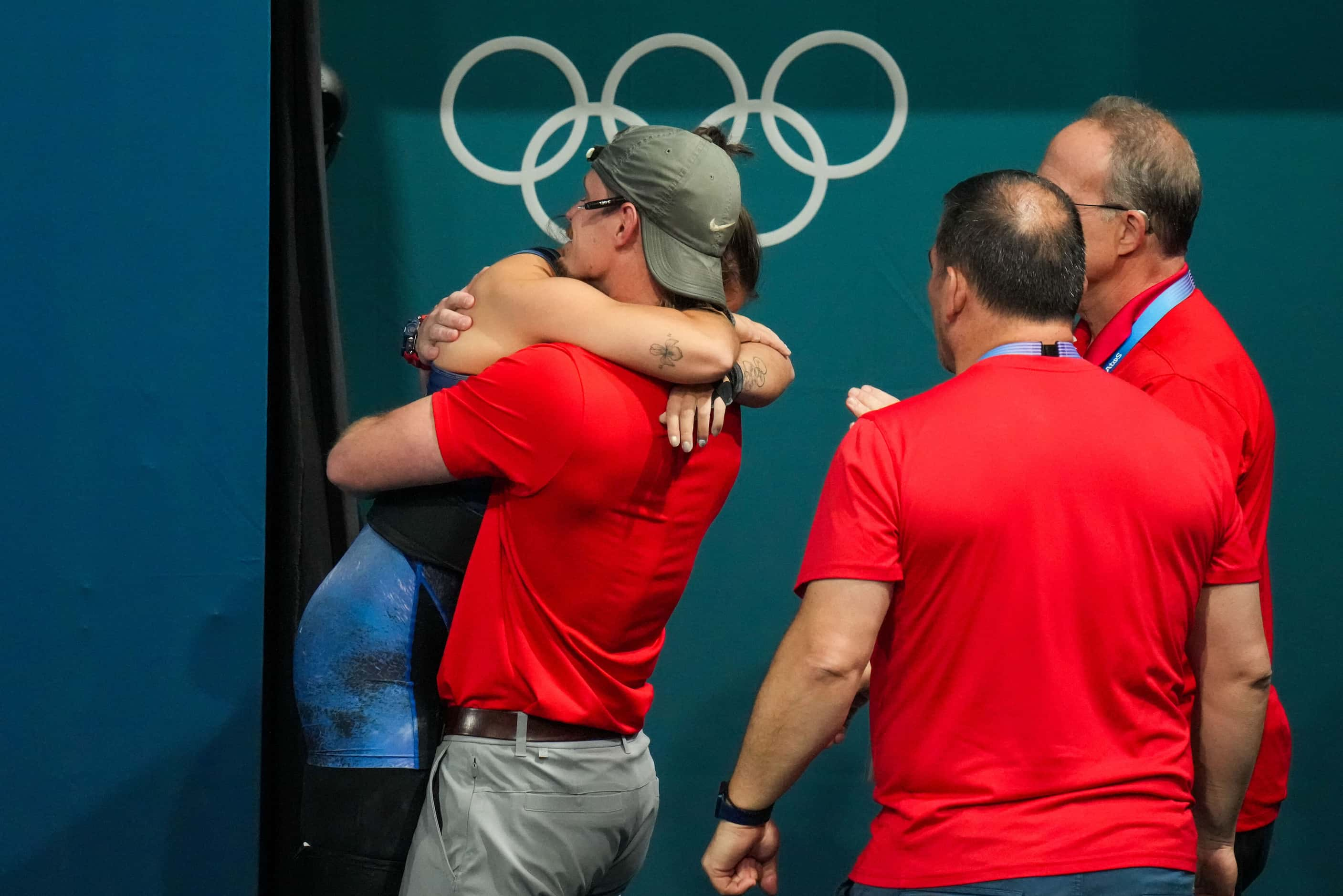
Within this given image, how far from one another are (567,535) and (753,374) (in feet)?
1.18

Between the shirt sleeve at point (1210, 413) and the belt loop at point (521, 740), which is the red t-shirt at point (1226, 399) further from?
the belt loop at point (521, 740)

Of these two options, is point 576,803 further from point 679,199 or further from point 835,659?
point 679,199

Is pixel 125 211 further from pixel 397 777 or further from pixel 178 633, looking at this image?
pixel 397 777

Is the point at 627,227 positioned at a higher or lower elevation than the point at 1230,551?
higher

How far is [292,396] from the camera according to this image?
7.54 feet

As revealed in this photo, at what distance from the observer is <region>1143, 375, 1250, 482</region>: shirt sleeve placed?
5.78 feet

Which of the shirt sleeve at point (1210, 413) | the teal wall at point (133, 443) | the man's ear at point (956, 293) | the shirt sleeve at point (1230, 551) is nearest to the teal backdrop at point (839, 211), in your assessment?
the teal wall at point (133, 443)

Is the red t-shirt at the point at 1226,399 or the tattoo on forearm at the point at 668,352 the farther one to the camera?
the red t-shirt at the point at 1226,399

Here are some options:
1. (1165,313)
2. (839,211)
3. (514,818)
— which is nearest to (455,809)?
(514,818)

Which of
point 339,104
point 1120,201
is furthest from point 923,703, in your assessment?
point 339,104

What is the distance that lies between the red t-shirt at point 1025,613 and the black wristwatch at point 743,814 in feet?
0.44

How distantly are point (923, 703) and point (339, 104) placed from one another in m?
1.82

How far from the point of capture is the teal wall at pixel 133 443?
A: 7.10ft

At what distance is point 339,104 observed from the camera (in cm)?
261
